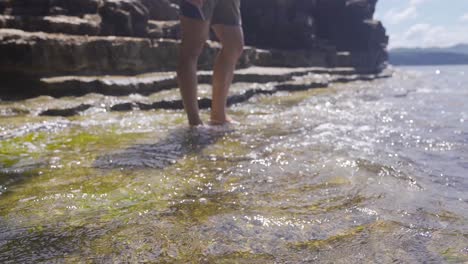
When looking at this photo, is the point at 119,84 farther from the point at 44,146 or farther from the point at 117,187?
the point at 117,187

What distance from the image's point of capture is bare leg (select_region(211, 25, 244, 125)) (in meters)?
3.83

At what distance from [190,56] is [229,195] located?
1967 mm

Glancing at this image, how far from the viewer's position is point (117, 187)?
77.2 inches

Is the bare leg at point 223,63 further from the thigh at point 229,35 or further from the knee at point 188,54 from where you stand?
the knee at point 188,54

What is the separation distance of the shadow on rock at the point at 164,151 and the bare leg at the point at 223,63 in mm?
441

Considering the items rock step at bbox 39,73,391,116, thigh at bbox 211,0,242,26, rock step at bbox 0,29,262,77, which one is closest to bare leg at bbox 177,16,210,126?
thigh at bbox 211,0,242,26

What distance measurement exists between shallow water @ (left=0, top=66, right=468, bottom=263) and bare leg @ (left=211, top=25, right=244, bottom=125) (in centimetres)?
45

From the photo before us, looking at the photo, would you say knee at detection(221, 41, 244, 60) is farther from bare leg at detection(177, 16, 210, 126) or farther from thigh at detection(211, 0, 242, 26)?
bare leg at detection(177, 16, 210, 126)

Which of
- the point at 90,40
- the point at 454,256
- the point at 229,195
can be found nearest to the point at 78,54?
the point at 90,40

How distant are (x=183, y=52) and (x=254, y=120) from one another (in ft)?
Answer: 3.55

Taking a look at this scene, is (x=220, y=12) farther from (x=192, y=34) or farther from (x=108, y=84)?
(x=108, y=84)

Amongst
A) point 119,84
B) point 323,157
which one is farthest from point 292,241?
point 119,84

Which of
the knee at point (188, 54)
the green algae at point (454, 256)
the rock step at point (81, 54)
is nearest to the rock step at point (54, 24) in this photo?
the rock step at point (81, 54)

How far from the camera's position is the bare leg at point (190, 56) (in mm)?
3480
